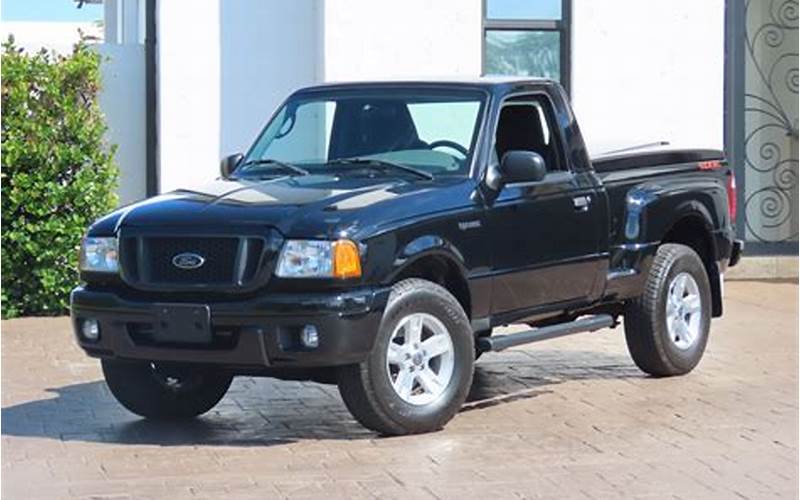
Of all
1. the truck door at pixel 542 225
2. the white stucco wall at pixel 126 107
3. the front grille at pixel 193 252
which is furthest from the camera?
the white stucco wall at pixel 126 107

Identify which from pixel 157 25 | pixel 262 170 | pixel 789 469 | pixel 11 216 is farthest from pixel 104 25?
pixel 789 469

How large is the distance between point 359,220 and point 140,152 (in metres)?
7.37

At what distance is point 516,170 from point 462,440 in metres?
1.61

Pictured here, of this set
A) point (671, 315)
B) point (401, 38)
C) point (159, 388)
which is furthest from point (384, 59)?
point (159, 388)

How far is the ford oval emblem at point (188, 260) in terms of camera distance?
828 centimetres

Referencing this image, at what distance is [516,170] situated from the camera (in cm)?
909

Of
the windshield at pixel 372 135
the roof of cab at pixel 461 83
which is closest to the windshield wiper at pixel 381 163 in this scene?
the windshield at pixel 372 135

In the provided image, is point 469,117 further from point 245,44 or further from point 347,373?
point 245,44

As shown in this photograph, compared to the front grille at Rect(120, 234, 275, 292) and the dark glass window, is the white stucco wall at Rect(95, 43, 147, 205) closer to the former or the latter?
the dark glass window

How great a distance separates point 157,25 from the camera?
14961mm

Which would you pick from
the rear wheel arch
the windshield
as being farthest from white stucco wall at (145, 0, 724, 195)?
the windshield

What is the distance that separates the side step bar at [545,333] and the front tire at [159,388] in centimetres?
148

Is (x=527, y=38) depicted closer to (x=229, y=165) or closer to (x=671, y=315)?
(x=671, y=315)

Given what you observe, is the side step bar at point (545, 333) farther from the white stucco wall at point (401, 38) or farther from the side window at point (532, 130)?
the white stucco wall at point (401, 38)
